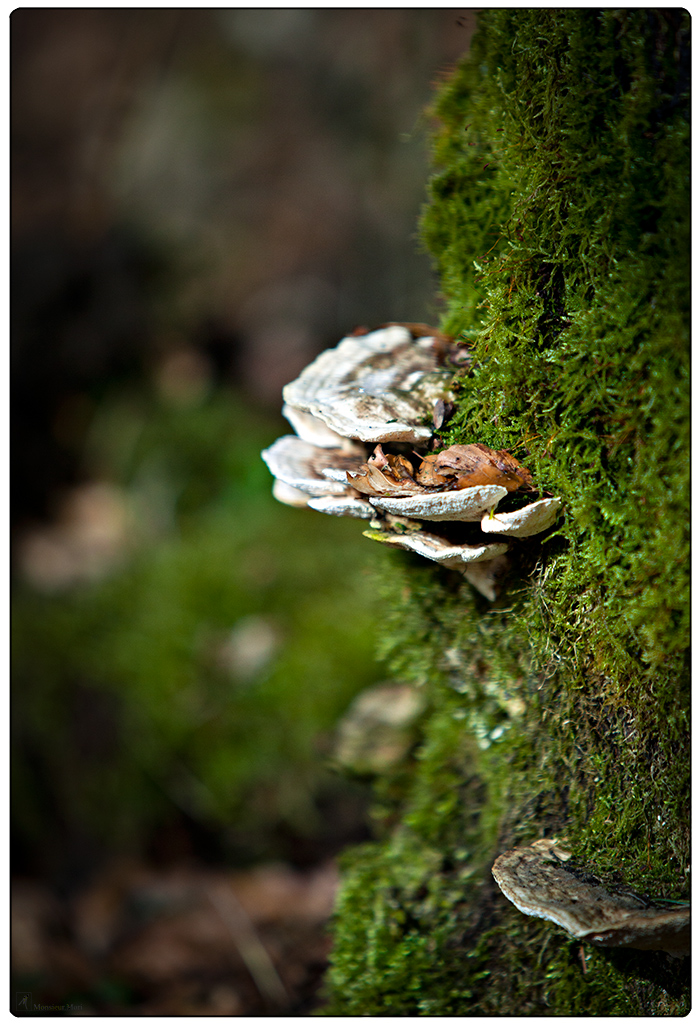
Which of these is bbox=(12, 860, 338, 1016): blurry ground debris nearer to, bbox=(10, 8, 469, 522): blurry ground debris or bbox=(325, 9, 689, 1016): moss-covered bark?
bbox=(325, 9, 689, 1016): moss-covered bark

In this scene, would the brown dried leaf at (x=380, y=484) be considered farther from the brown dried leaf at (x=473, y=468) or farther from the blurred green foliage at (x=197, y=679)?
the blurred green foliage at (x=197, y=679)

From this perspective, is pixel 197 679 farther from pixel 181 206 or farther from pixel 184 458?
pixel 181 206

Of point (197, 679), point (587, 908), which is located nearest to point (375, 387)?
point (587, 908)

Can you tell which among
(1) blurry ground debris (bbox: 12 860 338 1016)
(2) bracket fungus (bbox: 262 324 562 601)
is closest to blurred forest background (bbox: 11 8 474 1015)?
(1) blurry ground debris (bbox: 12 860 338 1016)

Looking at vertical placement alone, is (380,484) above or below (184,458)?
above

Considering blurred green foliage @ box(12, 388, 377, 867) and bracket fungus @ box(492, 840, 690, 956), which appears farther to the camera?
blurred green foliage @ box(12, 388, 377, 867)
